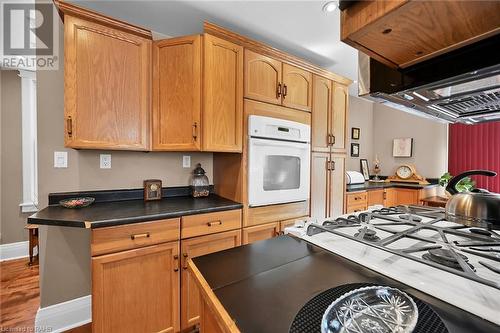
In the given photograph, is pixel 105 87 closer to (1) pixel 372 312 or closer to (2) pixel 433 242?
(1) pixel 372 312

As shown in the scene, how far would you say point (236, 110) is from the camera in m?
1.83

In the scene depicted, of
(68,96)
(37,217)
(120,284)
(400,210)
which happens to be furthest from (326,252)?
(68,96)

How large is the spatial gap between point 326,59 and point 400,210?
75.2 inches

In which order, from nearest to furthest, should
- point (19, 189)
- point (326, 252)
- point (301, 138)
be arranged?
1. point (326, 252)
2. point (301, 138)
3. point (19, 189)

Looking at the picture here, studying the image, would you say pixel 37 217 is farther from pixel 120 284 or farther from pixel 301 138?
pixel 301 138

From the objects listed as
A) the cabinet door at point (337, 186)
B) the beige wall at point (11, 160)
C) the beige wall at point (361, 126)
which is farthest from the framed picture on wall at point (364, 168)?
the beige wall at point (11, 160)

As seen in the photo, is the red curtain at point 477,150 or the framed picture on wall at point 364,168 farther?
the framed picture on wall at point 364,168

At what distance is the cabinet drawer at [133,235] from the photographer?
1245mm

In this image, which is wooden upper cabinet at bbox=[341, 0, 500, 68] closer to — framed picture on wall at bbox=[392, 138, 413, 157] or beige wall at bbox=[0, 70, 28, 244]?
framed picture on wall at bbox=[392, 138, 413, 157]

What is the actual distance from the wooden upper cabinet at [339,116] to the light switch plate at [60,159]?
96.5 inches

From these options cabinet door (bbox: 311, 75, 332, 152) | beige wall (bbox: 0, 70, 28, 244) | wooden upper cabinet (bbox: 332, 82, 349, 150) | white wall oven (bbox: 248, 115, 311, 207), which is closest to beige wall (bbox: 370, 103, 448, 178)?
wooden upper cabinet (bbox: 332, 82, 349, 150)

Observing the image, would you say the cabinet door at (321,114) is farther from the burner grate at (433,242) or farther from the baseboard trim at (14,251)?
the baseboard trim at (14,251)

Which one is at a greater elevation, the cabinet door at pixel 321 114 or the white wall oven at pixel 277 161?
the cabinet door at pixel 321 114

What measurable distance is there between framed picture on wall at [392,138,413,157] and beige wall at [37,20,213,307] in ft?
12.8
